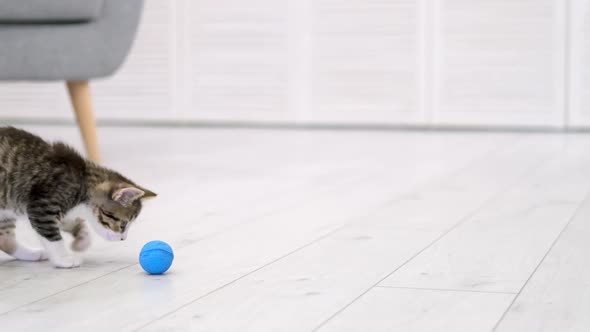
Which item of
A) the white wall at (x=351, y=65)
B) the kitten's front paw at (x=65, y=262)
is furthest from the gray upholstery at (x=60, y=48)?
the white wall at (x=351, y=65)

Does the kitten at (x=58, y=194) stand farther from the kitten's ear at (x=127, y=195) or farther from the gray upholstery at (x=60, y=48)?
the gray upholstery at (x=60, y=48)

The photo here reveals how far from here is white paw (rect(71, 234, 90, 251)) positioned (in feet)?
5.59

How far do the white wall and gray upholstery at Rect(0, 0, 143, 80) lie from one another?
1482 millimetres

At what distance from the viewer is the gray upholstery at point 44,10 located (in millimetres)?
2863

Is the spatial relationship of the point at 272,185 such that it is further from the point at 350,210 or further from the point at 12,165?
the point at 12,165

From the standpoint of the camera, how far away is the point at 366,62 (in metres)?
4.31

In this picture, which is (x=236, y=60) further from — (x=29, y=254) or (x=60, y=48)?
(x=29, y=254)

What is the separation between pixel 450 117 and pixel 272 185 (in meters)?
1.79

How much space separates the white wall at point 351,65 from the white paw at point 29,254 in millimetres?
2771

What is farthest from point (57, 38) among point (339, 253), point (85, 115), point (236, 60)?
point (236, 60)

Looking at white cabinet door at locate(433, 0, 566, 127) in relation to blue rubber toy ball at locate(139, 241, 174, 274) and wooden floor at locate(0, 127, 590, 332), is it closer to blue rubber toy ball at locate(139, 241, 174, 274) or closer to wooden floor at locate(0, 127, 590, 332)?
wooden floor at locate(0, 127, 590, 332)

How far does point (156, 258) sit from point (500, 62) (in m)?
2.88

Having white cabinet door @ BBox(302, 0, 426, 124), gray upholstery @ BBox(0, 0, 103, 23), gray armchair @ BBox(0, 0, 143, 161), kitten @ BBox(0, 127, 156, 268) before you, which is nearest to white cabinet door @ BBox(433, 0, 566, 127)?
white cabinet door @ BBox(302, 0, 426, 124)

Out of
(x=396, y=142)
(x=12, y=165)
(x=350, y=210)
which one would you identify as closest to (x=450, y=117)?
(x=396, y=142)
